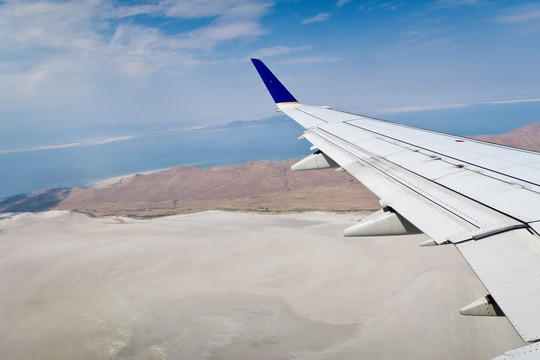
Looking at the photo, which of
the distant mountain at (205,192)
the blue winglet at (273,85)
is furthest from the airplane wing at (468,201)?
the distant mountain at (205,192)

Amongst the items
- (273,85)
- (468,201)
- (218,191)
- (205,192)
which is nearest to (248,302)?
(273,85)

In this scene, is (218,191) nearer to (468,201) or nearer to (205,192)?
(205,192)

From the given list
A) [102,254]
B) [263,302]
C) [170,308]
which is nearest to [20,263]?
[102,254]

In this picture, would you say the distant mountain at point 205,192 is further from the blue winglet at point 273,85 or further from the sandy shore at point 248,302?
the blue winglet at point 273,85

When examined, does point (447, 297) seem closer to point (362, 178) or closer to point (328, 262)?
point (328, 262)

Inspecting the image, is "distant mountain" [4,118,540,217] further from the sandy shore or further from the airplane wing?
the airplane wing

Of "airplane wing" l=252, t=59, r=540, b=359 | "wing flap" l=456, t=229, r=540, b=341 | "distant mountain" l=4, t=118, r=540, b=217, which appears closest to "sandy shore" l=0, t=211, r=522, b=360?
"airplane wing" l=252, t=59, r=540, b=359
